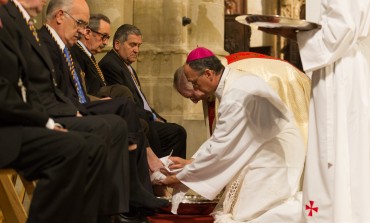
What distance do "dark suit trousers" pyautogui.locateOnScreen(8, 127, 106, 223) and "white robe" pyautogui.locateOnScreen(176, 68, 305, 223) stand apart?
2.39m

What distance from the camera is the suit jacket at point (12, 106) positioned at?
4.02 metres

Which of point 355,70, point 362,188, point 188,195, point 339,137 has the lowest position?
point 188,195

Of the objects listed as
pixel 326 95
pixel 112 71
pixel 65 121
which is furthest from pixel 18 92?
pixel 112 71

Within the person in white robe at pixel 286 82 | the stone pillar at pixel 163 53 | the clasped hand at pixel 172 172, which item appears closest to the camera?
the clasped hand at pixel 172 172

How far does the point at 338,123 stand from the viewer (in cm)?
568

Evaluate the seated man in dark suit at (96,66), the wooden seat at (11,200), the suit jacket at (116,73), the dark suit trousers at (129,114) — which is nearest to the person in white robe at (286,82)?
the suit jacket at (116,73)

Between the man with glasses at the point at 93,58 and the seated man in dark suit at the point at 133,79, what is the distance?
1.00 ft

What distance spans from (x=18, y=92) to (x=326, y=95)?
231cm

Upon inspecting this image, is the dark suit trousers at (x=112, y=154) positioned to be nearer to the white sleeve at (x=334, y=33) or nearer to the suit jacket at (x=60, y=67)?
the suit jacket at (x=60, y=67)

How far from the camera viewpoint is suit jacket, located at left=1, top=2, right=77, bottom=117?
4.71 metres

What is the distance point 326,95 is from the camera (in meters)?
5.72

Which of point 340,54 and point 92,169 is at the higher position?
point 340,54

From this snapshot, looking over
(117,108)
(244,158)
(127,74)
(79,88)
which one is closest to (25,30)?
(117,108)

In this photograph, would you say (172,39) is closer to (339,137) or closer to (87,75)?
(87,75)
